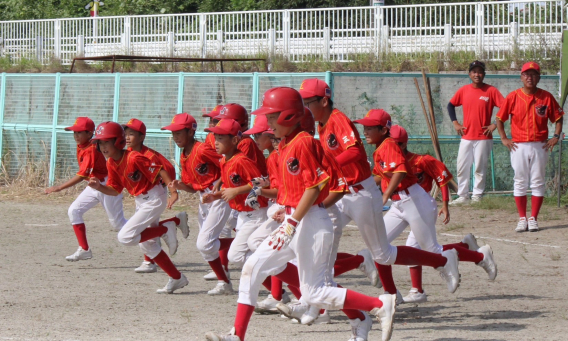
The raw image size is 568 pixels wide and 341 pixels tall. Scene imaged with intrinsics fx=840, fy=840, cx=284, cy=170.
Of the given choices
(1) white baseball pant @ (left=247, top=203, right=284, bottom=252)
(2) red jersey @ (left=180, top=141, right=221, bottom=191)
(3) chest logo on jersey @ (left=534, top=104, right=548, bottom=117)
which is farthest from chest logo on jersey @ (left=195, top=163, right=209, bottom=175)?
(3) chest logo on jersey @ (left=534, top=104, right=548, bottom=117)

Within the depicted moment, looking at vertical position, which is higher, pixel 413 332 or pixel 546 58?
pixel 546 58

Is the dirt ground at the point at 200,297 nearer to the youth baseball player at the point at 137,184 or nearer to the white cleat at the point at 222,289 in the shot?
the white cleat at the point at 222,289

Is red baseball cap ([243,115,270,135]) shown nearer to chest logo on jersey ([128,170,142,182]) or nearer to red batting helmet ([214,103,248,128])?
red batting helmet ([214,103,248,128])

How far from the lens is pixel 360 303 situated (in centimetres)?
588

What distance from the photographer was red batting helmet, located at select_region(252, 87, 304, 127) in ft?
18.8

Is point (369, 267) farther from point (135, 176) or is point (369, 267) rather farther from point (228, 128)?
point (135, 176)

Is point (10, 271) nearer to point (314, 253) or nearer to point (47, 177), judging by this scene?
point (314, 253)

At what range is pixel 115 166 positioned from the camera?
880cm

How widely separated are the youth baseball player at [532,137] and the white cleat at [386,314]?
20.8ft

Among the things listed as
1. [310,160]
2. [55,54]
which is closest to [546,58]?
[310,160]

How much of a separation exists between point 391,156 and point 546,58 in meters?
11.3

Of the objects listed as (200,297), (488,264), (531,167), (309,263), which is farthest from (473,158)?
(309,263)

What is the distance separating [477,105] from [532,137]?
158 cm

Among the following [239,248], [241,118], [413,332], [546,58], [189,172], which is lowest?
[413,332]
